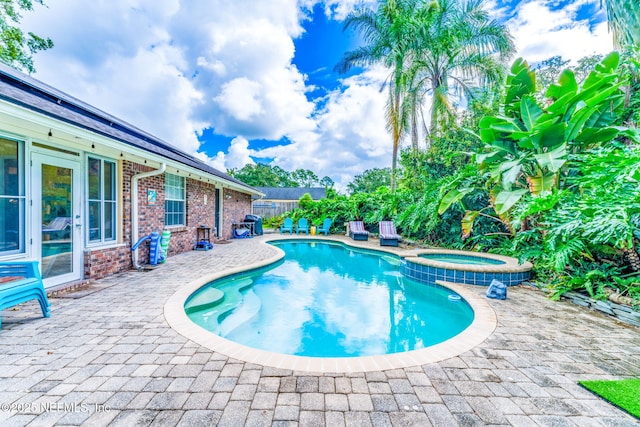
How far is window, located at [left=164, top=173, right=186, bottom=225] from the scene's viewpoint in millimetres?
8405

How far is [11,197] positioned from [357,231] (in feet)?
38.6

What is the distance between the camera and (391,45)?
45.9ft

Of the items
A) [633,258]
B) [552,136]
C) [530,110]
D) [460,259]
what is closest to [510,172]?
[552,136]

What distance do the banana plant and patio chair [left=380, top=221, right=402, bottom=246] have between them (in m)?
5.71

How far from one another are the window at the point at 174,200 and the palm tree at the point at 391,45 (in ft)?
33.0

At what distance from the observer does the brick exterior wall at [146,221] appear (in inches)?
222

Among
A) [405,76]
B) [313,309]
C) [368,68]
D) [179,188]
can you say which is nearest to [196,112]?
[179,188]

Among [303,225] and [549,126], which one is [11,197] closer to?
[549,126]

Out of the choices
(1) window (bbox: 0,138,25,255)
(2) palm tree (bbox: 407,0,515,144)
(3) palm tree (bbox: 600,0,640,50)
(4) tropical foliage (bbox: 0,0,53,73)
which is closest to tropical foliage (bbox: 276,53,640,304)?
(3) palm tree (bbox: 600,0,640,50)

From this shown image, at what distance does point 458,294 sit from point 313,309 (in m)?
2.83

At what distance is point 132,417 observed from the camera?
1914mm

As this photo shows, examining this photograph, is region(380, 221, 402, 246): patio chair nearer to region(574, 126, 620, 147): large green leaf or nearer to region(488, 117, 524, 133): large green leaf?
region(488, 117, 524, 133): large green leaf

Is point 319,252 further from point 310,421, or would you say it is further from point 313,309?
point 310,421

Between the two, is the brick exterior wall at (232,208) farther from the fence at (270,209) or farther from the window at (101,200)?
the fence at (270,209)
